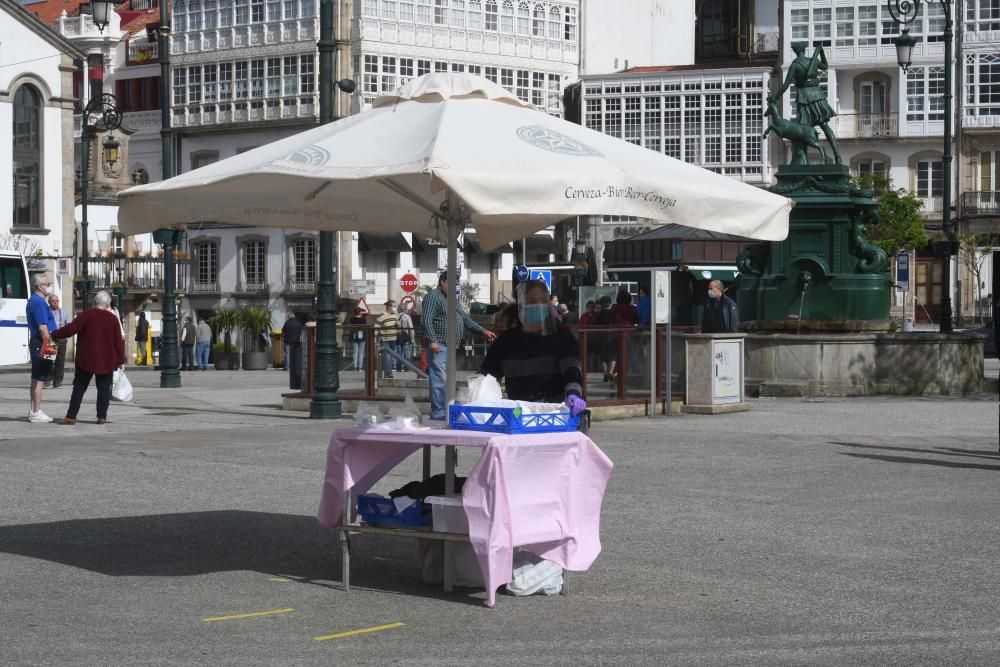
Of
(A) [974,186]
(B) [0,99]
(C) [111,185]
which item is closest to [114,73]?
→ (C) [111,185]

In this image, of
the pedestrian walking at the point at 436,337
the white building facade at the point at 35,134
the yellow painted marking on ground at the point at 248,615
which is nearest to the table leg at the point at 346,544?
the yellow painted marking on ground at the point at 248,615

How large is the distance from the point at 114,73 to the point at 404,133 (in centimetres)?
7843

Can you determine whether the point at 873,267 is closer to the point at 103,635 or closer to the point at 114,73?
the point at 103,635

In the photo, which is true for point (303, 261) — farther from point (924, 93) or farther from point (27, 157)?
point (924, 93)

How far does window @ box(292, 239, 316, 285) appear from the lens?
7462 cm

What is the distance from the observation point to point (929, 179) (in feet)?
240

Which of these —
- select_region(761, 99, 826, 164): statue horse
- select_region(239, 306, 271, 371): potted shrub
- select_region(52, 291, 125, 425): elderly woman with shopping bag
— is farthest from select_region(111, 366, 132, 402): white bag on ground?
select_region(239, 306, 271, 371): potted shrub

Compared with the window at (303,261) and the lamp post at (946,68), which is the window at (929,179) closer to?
the window at (303,261)

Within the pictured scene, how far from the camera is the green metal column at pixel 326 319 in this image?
850 inches

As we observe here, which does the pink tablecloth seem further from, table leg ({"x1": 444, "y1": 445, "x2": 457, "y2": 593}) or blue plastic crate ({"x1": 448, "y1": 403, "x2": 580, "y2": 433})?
table leg ({"x1": 444, "y1": 445, "x2": 457, "y2": 593})

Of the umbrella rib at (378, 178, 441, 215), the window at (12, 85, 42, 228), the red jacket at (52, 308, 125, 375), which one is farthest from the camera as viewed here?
the window at (12, 85, 42, 228)

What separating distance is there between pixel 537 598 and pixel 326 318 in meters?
13.5

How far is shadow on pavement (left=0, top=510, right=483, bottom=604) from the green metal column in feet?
32.4

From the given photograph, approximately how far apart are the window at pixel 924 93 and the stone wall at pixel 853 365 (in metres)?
47.6
